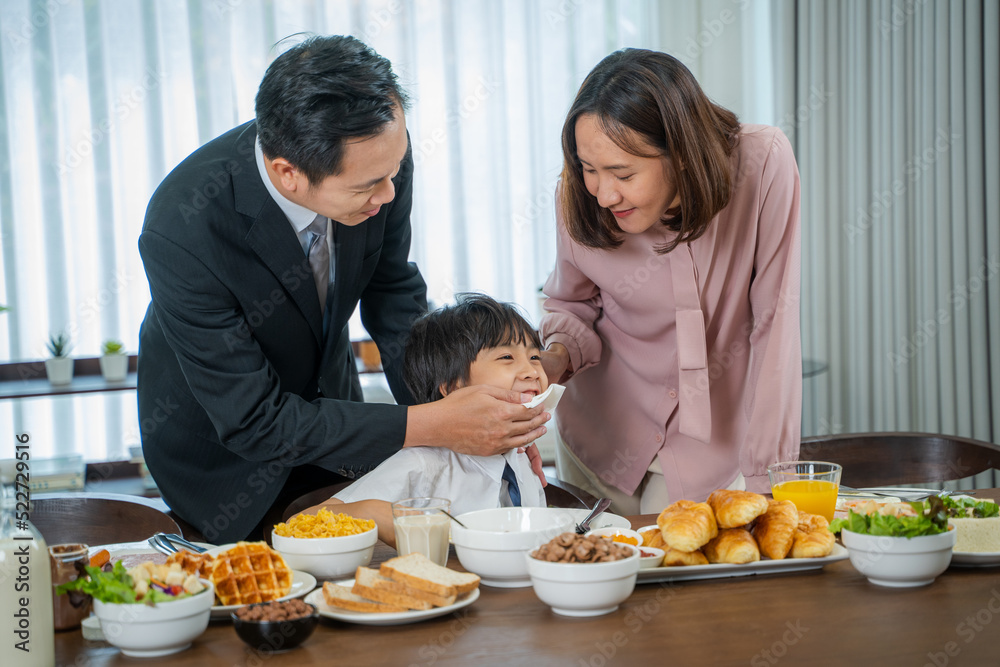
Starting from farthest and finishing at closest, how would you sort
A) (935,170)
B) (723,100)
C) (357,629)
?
(723,100) → (935,170) → (357,629)

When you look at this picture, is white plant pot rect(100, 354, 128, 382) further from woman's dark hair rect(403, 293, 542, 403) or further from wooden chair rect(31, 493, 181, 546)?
woman's dark hair rect(403, 293, 542, 403)

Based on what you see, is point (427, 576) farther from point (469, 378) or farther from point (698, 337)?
point (698, 337)

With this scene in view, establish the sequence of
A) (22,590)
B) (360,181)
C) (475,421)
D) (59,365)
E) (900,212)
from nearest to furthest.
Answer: (22,590) < (360,181) < (475,421) < (59,365) < (900,212)

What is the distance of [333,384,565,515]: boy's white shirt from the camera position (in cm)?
165

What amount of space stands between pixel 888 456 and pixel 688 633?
1.44m

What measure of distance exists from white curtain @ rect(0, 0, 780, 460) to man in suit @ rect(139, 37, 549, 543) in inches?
87.1

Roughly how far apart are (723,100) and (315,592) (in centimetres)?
369

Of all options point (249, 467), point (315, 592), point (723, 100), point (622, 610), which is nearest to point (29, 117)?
point (249, 467)

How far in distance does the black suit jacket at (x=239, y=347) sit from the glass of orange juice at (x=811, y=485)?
668mm

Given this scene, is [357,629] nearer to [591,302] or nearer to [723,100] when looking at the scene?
[591,302]

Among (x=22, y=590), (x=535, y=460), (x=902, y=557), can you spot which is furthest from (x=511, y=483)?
(x=22, y=590)

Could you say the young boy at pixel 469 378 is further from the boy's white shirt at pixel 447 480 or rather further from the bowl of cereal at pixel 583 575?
the bowl of cereal at pixel 583 575

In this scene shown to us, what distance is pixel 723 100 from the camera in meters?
4.27

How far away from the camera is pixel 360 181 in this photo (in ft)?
4.98
